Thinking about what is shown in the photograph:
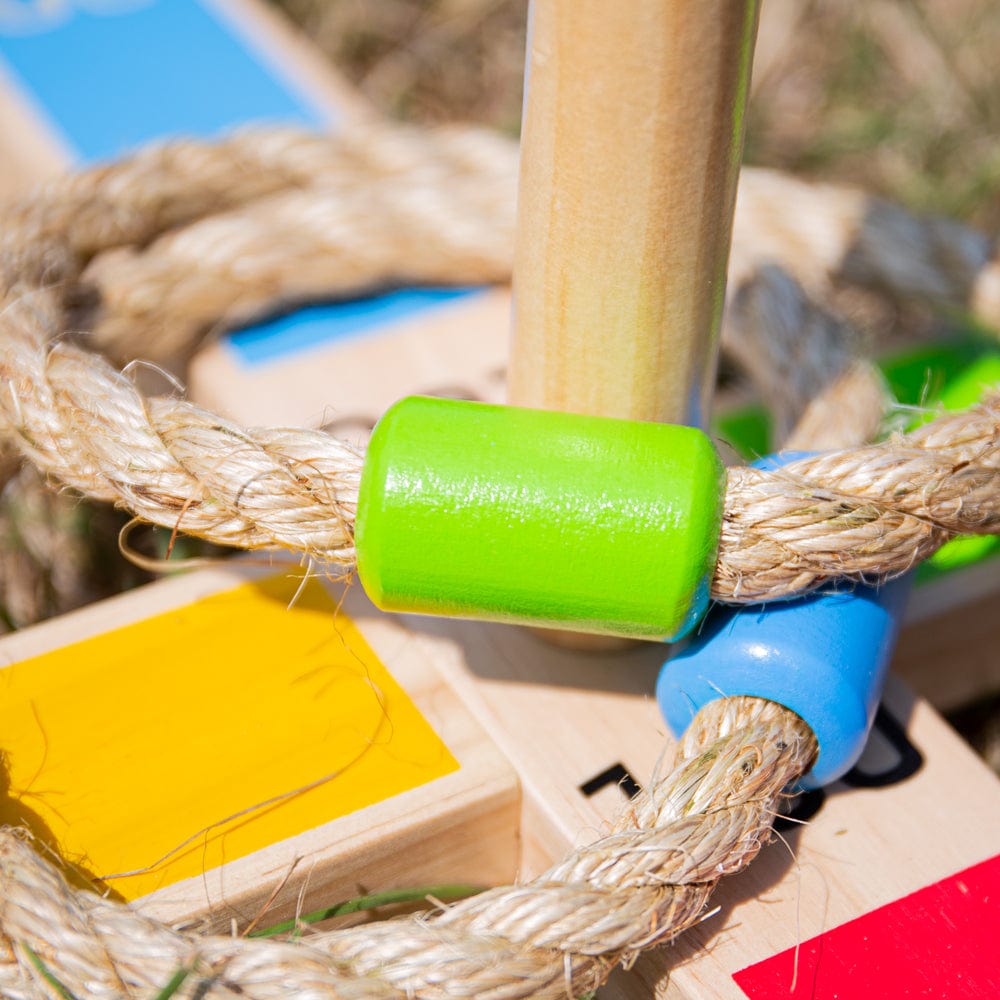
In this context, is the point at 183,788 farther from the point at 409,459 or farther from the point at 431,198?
the point at 431,198

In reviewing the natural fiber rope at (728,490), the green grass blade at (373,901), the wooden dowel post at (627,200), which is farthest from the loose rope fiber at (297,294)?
the green grass blade at (373,901)

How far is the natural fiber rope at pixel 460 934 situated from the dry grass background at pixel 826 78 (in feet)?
3.50

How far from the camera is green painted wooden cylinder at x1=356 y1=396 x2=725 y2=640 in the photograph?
0.66m

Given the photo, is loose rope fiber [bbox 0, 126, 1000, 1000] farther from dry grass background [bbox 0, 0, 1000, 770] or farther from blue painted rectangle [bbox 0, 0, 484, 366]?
dry grass background [bbox 0, 0, 1000, 770]

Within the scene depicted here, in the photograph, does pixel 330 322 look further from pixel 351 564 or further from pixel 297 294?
pixel 351 564

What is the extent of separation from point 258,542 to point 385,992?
0.90ft

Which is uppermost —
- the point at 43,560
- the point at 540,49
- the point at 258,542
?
the point at 540,49

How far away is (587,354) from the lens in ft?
2.43

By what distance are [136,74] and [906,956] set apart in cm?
122

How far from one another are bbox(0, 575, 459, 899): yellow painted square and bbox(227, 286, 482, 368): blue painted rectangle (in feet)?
1.15

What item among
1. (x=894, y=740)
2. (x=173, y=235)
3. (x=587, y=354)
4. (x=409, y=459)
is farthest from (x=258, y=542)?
(x=173, y=235)

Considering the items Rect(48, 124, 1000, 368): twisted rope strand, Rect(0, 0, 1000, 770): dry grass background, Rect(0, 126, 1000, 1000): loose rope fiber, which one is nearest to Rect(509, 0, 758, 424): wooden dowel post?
Rect(0, 126, 1000, 1000): loose rope fiber

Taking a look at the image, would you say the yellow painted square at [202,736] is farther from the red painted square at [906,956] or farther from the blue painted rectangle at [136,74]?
the blue painted rectangle at [136,74]

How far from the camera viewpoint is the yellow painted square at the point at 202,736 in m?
0.73
